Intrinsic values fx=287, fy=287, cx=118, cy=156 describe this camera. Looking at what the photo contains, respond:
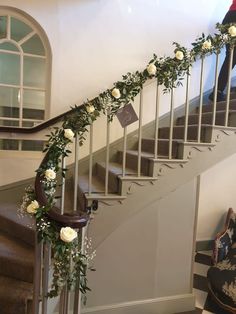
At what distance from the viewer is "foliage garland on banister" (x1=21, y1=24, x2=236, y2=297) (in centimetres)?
129

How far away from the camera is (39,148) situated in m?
3.10

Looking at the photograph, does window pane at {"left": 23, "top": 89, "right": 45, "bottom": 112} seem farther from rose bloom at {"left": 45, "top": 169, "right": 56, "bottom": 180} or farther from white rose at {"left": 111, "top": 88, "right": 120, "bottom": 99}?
rose bloom at {"left": 45, "top": 169, "right": 56, "bottom": 180}

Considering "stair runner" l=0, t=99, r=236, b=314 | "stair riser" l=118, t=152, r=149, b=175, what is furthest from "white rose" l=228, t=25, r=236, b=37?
"stair riser" l=118, t=152, r=149, b=175

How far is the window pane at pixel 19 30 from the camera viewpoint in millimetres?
2996

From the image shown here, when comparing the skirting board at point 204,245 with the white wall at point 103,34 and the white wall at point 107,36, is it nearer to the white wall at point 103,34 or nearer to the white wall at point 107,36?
the white wall at point 107,36

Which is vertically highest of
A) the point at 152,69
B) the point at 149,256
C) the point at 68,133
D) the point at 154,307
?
the point at 152,69

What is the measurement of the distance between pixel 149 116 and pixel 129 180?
1522 mm

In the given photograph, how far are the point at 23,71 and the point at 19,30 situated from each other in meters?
0.42

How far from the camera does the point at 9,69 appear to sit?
9.93 feet

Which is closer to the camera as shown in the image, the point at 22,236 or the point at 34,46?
the point at 22,236

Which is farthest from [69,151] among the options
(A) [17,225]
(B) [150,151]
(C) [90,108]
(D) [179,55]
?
(B) [150,151]

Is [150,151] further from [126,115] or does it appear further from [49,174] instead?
[49,174]

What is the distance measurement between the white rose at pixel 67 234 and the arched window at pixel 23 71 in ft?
6.87

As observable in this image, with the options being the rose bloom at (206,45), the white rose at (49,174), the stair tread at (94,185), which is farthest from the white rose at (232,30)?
the white rose at (49,174)
